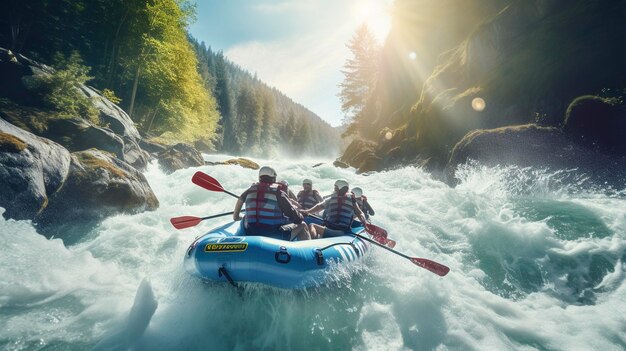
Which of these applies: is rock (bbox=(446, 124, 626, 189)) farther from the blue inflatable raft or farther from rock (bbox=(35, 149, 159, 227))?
rock (bbox=(35, 149, 159, 227))

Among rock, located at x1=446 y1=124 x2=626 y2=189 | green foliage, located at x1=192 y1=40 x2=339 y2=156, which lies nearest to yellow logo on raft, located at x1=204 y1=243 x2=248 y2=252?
rock, located at x1=446 y1=124 x2=626 y2=189

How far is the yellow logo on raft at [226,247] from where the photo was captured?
4.14 m

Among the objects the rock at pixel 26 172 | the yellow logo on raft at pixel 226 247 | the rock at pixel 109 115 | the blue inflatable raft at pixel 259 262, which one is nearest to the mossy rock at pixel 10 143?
the rock at pixel 26 172

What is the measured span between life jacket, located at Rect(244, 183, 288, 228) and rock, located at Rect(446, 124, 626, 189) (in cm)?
1006

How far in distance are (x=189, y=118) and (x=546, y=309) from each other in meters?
24.9

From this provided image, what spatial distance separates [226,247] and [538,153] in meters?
11.4

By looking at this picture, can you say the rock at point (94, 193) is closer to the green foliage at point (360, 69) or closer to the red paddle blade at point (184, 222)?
the red paddle blade at point (184, 222)

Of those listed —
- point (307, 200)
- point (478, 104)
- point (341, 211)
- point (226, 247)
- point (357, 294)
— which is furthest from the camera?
point (478, 104)

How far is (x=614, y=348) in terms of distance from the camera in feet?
14.6

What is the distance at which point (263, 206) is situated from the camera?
535 cm

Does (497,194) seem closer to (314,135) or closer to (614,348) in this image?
(614,348)

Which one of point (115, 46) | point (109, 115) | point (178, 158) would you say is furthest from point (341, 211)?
point (115, 46)

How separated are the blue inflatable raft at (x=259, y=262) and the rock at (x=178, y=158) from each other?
13.3 m

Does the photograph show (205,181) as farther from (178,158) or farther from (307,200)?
(178,158)
